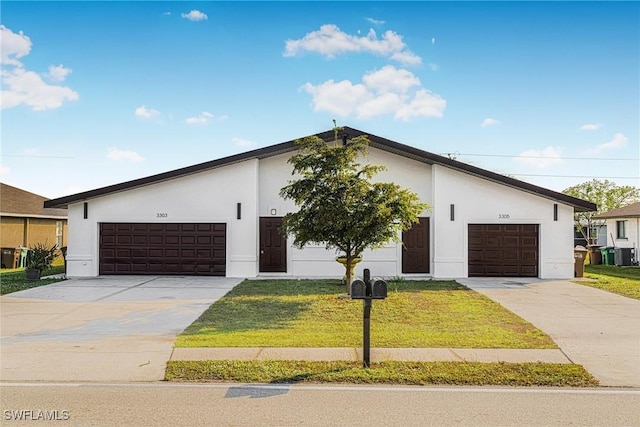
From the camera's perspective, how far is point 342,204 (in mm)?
13359

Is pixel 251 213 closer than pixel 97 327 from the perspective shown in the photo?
No

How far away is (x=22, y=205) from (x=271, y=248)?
15.2 metres

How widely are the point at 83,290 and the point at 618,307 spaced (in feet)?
47.4

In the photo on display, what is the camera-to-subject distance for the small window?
29.6 meters

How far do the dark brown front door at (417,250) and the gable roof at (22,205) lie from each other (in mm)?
16662

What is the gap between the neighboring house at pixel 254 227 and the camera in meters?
18.9

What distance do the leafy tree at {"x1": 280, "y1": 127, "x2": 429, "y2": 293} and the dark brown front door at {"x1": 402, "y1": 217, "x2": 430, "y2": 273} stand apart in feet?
18.2

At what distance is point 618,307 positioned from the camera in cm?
1266

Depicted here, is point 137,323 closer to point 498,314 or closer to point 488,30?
point 498,314

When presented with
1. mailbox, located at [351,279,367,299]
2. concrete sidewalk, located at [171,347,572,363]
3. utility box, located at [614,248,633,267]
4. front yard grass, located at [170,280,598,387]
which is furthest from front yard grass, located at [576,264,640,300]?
mailbox, located at [351,279,367,299]

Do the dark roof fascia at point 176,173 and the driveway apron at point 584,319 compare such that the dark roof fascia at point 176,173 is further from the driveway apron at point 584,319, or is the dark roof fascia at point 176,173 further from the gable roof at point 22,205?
the driveway apron at point 584,319

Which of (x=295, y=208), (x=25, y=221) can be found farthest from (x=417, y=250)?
(x=25, y=221)

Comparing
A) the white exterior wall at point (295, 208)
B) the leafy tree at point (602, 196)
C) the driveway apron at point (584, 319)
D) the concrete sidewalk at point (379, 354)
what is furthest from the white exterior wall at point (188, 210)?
the leafy tree at point (602, 196)

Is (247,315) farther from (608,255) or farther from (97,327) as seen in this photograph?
(608,255)
